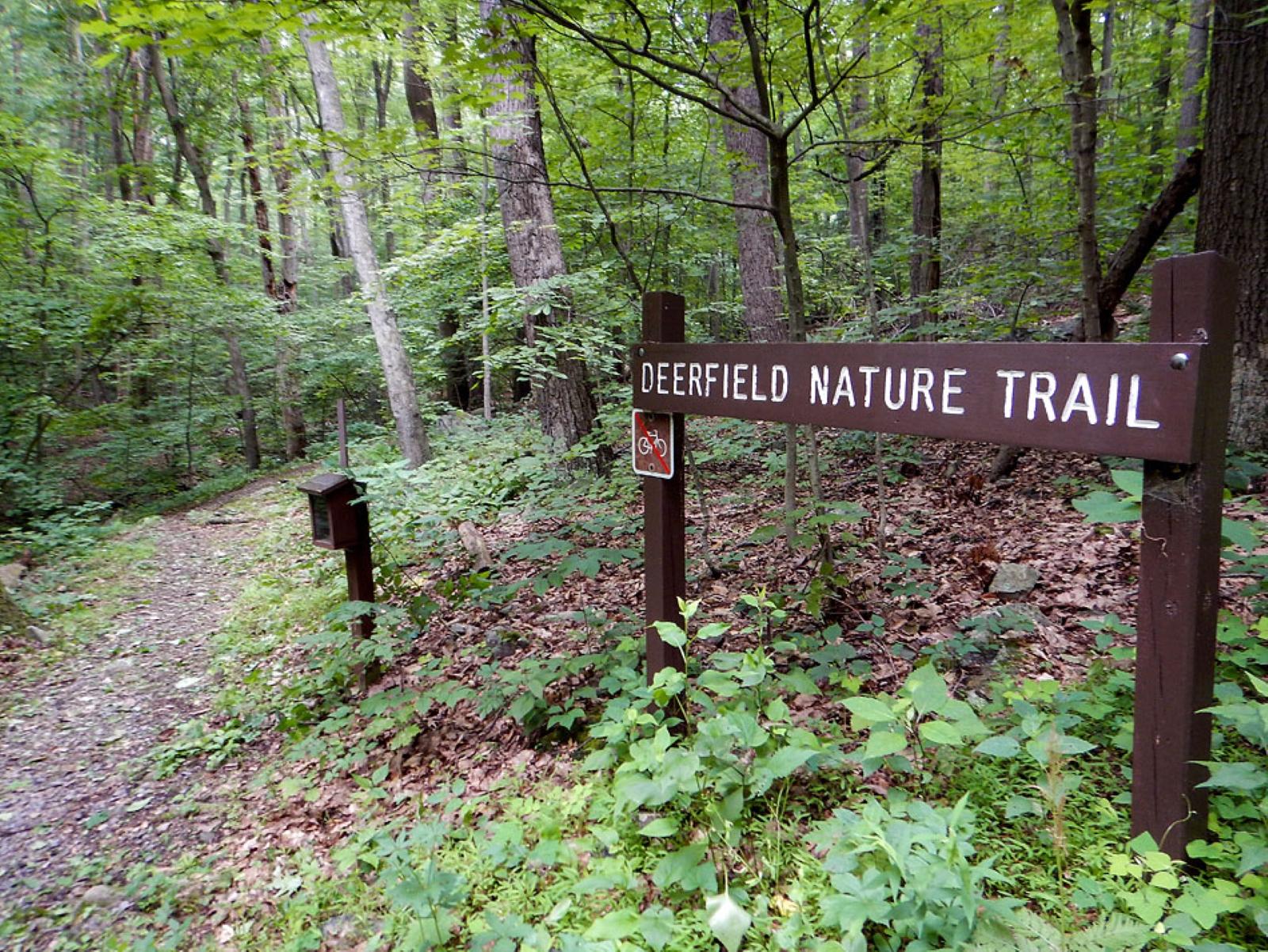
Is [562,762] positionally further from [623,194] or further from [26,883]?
[623,194]

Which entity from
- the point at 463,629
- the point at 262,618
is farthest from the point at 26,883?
the point at 262,618

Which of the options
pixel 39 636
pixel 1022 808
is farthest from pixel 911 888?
pixel 39 636

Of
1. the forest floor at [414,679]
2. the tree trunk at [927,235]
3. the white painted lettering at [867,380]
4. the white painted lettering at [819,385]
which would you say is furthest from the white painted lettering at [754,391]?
the tree trunk at [927,235]

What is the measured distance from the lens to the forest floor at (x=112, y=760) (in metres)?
3.27

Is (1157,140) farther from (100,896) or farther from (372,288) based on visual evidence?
(100,896)

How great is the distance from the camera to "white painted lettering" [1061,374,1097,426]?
5.08ft

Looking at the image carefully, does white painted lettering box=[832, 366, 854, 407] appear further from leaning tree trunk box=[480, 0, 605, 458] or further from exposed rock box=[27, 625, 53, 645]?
exposed rock box=[27, 625, 53, 645]

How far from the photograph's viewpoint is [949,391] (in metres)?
1.80

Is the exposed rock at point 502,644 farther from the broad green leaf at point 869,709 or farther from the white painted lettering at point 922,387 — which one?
the white painted lettering at point 922,387

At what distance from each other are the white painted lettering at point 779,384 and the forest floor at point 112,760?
3.44 metres

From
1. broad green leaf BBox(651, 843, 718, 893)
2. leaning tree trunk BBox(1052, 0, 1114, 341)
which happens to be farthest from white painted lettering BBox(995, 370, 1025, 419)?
leaning tree trunk BBox(1052, 0, 1114, 341)

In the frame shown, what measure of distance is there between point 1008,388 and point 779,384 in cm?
72

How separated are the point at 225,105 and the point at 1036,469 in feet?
53.8

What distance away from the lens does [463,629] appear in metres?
4.67
